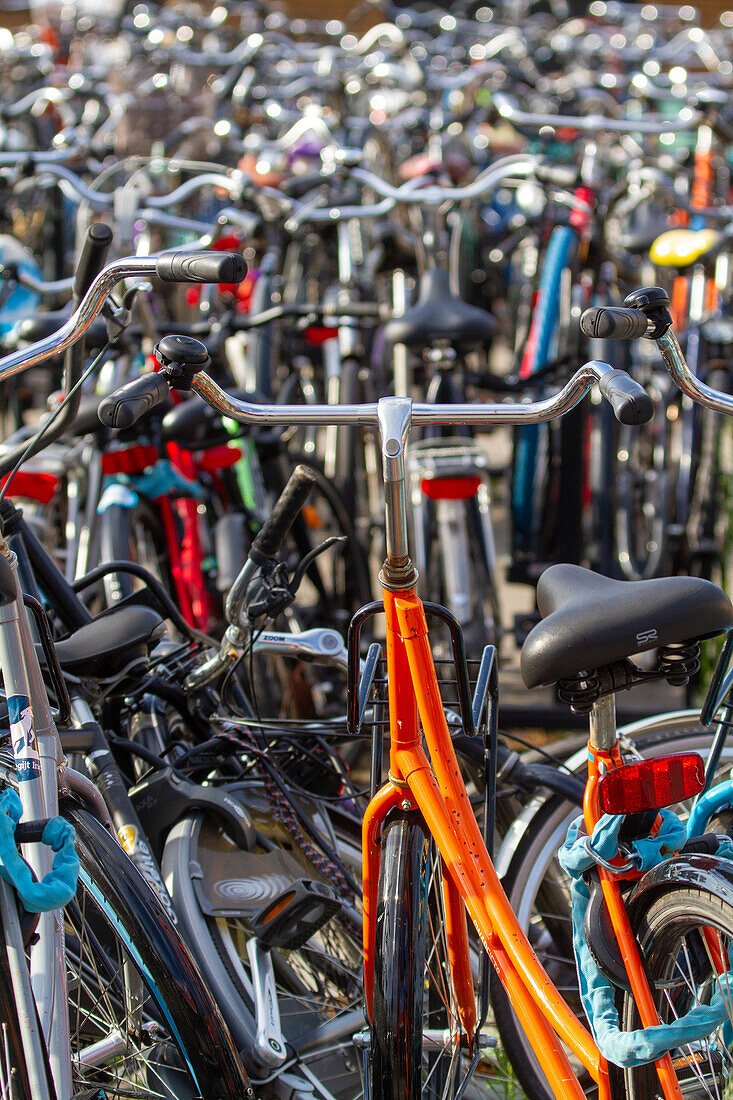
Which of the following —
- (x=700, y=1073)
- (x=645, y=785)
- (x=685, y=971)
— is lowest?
(x=700, y=1073)

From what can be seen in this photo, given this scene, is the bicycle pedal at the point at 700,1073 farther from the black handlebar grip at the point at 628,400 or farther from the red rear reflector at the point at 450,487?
the red rear reflector at the point at 450,487

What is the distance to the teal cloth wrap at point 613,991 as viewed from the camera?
1439 mm

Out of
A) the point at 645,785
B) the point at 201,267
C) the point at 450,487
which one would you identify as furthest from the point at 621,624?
the point at 450,487

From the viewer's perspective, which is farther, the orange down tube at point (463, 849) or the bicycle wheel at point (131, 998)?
the bicycle wheel at point (131, 998)

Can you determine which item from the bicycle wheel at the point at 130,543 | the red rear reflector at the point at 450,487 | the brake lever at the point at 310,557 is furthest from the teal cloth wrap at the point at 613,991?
the red rear reflector at the point at 450,487

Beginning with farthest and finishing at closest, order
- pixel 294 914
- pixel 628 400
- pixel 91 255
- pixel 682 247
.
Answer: pixel 682 247
pixel 91 255
pixel 294 914
pixel 628 400

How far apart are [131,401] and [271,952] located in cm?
112

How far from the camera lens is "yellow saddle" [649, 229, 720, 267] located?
400 cm

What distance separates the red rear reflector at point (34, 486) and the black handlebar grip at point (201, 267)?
1488 mm

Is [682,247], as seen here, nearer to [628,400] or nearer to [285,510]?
[285,510]

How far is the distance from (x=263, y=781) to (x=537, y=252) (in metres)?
3.83

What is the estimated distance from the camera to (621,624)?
1.52 m

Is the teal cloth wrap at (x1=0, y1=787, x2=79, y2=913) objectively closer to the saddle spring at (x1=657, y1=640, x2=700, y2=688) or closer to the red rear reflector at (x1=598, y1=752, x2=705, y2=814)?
the red rear reflector at (x1=598, y1=752, x2=705, y2=814)

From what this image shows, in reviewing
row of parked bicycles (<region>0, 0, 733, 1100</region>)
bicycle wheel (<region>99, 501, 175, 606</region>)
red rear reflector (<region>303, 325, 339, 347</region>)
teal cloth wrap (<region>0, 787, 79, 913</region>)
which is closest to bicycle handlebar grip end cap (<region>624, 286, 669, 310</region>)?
row of parked bicycles (<region>0, 0, 733, 1100</region>)
